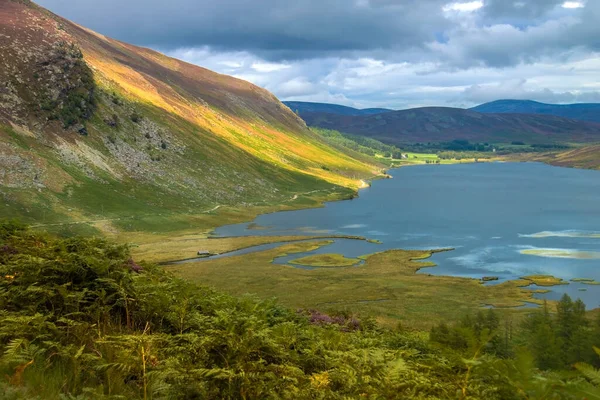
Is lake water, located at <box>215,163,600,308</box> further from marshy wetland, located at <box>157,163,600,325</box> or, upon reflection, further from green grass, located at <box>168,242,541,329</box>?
green grass, located at <box>168,242,541,329</box>

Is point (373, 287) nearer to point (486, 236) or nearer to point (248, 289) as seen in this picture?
point (248, 289)

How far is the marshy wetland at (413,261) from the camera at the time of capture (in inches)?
3509

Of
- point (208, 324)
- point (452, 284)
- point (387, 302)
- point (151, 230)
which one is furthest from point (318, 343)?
point (151, 230)

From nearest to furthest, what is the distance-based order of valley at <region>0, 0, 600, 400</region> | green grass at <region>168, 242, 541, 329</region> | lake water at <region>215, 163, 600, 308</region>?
valley at <region>0, 0, 600, 400</region>, green grass at <region>168, 242, 541, 329</region>, lake water at <region>215, 163, 600, 308</region>

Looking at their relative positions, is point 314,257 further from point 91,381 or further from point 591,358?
point 91,381

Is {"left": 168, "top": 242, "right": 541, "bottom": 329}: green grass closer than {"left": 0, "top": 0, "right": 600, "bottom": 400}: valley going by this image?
No

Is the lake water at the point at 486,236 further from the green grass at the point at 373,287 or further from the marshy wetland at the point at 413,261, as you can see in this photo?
the green grass at the point at 373,287

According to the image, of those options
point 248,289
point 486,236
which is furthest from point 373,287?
point 486,236

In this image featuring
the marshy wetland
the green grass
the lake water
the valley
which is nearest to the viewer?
the valley

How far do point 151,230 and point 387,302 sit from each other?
9136 centimetres

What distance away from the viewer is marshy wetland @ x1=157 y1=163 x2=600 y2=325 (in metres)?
89.1

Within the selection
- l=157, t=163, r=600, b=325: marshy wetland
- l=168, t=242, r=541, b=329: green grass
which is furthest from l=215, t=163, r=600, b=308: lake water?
l=168, t=242, r=541, b=329: green grass

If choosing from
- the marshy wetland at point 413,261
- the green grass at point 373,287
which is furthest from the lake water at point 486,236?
the green grass at point 373,287

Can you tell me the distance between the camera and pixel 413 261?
120875 millimetres
